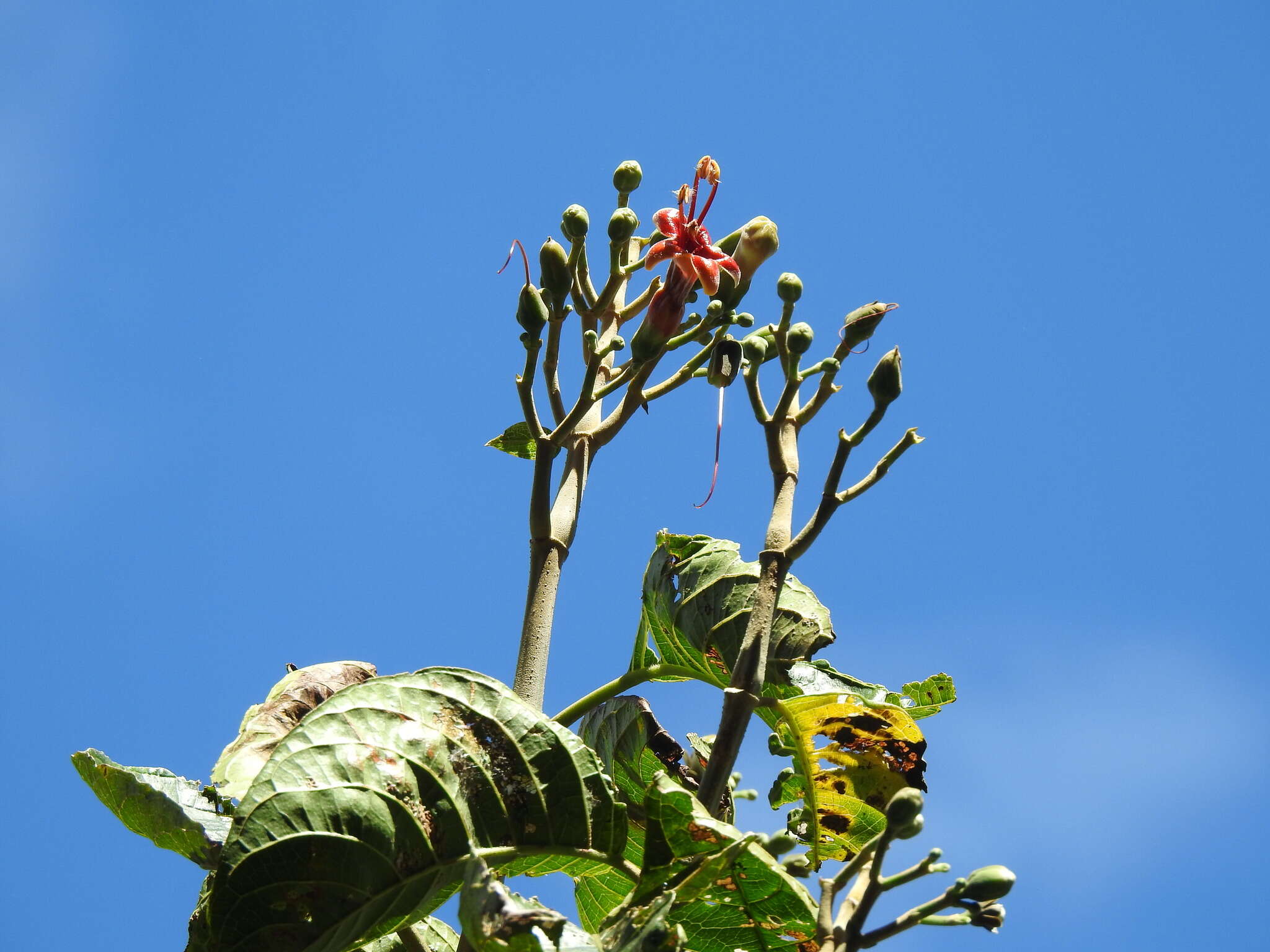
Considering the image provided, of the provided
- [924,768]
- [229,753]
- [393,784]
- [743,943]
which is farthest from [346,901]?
[924,768]

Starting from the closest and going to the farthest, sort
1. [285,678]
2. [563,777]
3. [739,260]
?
[563,777]
[285,678]
[739,260]

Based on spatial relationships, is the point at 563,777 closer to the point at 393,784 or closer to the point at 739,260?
the point at 393,784

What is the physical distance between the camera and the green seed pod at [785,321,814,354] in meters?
2.53

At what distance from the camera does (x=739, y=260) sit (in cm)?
289

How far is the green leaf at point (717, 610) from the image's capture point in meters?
2.69

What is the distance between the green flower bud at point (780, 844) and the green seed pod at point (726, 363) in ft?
3.23

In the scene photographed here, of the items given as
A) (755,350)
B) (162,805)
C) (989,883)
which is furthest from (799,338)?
(162,805)

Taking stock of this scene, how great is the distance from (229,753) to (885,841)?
1.34 meters

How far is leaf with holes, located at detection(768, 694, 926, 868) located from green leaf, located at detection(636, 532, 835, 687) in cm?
14

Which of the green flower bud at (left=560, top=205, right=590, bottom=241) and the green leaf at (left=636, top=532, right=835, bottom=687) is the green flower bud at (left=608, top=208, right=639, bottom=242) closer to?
the green flower bud at (left=560, top=205, right=590, bottom=241)

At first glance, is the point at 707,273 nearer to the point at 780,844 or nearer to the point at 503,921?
the point at 780,844

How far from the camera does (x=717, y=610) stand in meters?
2.70

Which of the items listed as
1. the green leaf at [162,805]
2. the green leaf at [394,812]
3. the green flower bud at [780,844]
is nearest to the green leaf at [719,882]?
the green flower bud at [780,844]

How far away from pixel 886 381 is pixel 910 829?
2.95 ft
